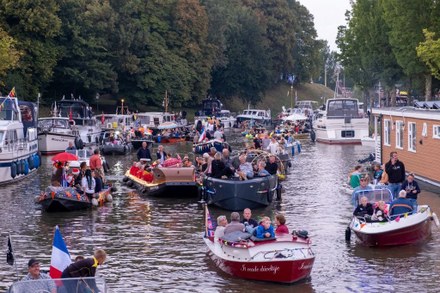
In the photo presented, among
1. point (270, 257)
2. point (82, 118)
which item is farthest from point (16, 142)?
point (270, 257)

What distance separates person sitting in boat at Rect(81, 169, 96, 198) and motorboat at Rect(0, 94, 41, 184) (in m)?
8.71

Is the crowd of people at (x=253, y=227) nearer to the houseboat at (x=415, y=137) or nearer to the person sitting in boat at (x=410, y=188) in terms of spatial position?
the person sitting in boat at (x=410, y=188)

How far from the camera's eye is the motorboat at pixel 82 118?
225ft

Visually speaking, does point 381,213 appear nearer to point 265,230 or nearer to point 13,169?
point 265,230

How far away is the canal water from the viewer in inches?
893

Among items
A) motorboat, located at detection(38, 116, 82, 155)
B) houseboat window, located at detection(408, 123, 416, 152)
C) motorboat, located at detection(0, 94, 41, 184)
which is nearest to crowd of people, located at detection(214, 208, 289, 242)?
houseboat window, located at detection(408, 123, 416, 152)

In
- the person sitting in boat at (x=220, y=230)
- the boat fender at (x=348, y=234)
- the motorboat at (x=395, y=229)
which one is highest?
the person sitting in boat at (x=220, y=230)

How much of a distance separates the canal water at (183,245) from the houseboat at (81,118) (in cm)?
2477

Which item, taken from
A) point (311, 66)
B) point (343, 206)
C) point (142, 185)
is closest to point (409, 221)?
point (343, 206)

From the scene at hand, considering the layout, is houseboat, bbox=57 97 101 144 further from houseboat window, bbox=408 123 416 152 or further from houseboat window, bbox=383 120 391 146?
houseboat window, bbox=408 123 416 152

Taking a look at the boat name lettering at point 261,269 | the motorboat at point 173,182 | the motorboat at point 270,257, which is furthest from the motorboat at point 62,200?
the boat name lettering at point 261,269

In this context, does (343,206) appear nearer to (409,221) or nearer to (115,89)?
(409,221)

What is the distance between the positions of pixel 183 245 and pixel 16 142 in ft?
65.3

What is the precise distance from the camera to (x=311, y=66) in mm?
147250
